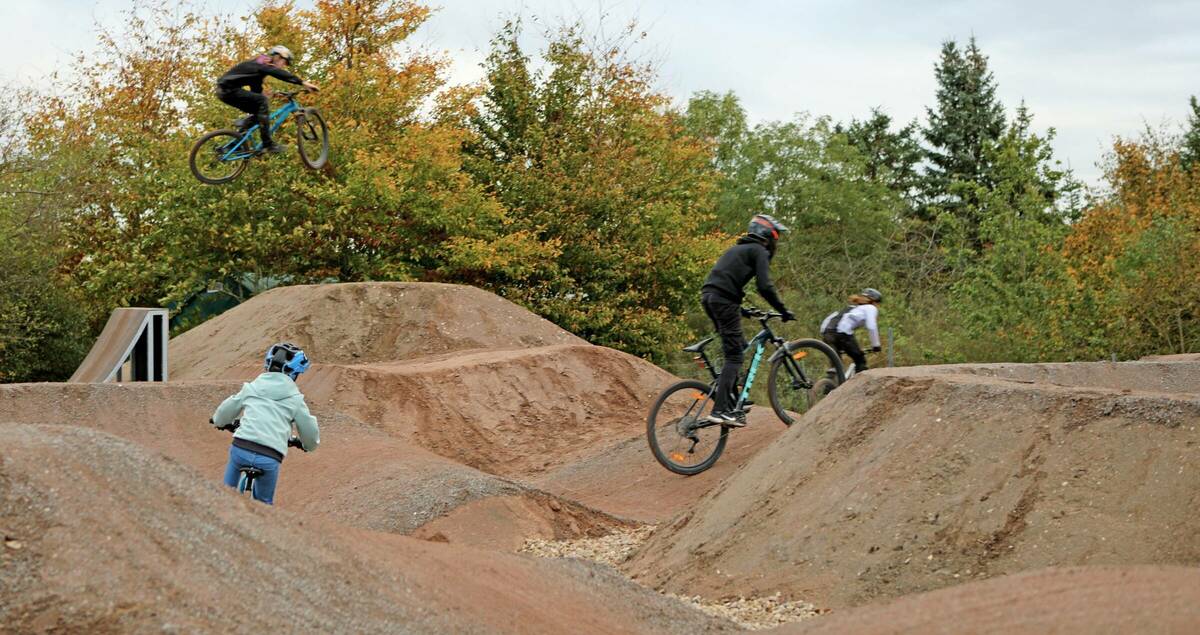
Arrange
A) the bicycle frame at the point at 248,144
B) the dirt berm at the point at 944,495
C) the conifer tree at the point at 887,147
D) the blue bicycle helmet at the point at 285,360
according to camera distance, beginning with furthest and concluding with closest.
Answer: the conifer tree at the point at 887,147 < the bicycle frame at the point at 248,144 < the blue bicycle helmet at the point at 285,360 < the dirt berm at the point at 944,495

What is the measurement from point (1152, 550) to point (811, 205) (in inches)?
1810

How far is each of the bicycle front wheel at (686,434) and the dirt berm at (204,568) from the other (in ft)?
16.6

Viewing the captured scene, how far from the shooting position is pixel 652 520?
12.9 meters

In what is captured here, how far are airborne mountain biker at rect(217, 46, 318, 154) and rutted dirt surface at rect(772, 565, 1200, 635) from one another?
9.80 meters

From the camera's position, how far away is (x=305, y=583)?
232 inches

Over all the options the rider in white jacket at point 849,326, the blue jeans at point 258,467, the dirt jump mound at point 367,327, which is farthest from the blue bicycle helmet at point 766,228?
the dirt jump mound at point 367,327

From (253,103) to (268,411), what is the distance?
6794 millimetres

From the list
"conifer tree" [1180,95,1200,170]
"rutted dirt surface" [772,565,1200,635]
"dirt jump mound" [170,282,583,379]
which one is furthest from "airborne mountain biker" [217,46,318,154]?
"conifer tree" [1180,95,1200,170]

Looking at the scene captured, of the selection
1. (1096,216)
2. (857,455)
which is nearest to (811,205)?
(1096,216)

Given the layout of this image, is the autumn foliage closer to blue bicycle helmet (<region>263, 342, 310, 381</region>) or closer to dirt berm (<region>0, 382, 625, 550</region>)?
dirt berm (<region>0, 382, 625, 550</region>)

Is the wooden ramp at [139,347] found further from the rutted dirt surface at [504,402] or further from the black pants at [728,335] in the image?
the black pants at [728,335]

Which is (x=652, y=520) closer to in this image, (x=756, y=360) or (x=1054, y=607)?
(x=756, y=360)

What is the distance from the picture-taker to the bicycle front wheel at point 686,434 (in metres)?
12.4

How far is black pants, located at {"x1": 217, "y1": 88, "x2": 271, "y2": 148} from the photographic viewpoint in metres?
14.3
